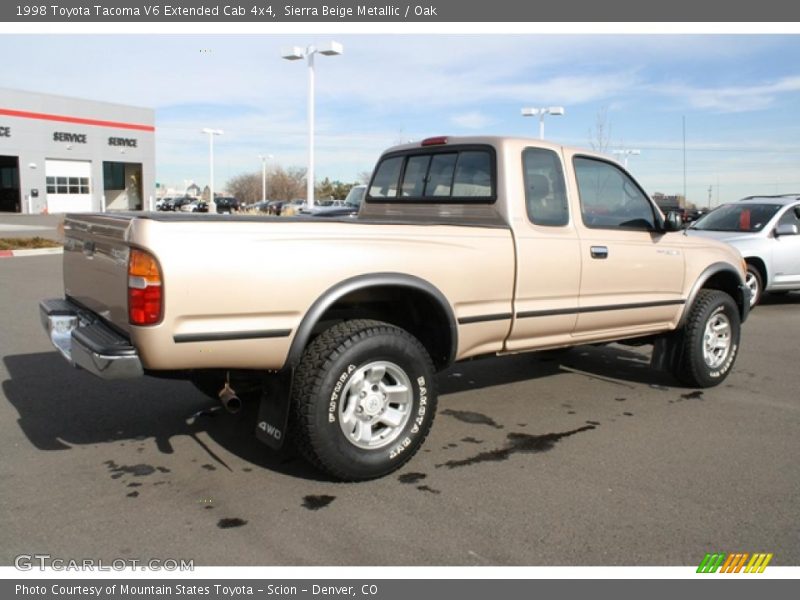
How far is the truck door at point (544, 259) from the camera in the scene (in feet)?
15.2

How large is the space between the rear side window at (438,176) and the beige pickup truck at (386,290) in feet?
0.05

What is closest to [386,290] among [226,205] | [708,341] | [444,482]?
[444,482]

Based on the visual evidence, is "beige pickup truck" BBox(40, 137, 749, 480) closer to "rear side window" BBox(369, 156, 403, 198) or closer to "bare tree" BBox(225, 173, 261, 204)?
"rear side window" BBox(369, 156, 403, 198)

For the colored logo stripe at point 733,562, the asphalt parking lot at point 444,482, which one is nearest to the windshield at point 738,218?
the asphalt parking lot at point 444,482

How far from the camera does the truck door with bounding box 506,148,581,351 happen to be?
4625 millimetres

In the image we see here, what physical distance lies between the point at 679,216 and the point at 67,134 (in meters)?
51.1

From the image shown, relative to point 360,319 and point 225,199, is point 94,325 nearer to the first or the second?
point 360,319

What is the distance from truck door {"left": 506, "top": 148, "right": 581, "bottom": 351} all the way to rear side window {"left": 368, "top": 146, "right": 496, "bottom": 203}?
0.99 feet

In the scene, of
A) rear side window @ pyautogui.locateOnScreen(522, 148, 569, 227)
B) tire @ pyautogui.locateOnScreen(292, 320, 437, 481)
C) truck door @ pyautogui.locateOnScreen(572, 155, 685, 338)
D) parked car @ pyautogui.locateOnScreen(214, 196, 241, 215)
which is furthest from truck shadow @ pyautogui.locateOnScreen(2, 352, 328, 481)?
parked car @ pyautogui.locateOnScreen(214, 196, 241, 215)

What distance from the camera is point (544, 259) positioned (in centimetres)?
470

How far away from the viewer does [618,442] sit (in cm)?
469

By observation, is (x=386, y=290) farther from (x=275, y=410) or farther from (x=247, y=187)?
(x=247, y=187)

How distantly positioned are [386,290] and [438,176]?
1.62 m
